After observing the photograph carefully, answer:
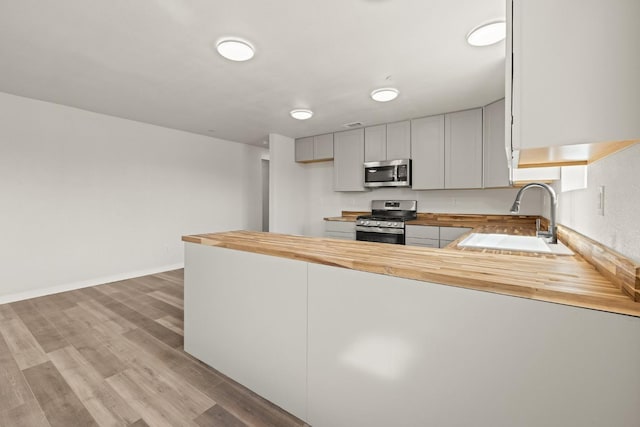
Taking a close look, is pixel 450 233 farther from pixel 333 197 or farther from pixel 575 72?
pixel 575 72

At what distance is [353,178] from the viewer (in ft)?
15.7

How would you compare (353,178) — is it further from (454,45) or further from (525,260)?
(525,260)

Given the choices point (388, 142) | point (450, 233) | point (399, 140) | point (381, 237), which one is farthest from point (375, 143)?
point (450, 233)

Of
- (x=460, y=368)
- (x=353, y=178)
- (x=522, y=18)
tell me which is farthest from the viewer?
(x=353, y=178)

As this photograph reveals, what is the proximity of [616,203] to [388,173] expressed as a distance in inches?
130

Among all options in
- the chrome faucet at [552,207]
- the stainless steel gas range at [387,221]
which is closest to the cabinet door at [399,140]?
the stainless steel gas range at [387,221]

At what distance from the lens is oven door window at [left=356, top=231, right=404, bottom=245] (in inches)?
154

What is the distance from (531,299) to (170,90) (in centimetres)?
355

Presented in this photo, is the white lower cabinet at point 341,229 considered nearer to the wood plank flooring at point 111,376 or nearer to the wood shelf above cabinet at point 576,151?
the wood plank flooring at point 111,376

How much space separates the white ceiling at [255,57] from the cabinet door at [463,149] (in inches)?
8.9

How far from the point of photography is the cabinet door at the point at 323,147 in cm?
500

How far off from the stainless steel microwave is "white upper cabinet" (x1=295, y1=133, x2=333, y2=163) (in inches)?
32.4

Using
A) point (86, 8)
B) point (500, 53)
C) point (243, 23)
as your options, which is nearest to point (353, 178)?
point (500, 53)

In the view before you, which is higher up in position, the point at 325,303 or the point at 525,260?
the point at 525,260
